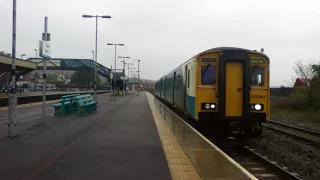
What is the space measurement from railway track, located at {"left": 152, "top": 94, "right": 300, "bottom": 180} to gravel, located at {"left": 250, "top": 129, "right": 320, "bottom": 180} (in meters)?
0.38

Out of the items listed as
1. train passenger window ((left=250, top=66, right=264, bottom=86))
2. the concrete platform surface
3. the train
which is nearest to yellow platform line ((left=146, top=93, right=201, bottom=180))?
the concrete platform surface

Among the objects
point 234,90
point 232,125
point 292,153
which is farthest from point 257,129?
point 234,90

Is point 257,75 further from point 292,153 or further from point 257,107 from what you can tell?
point 292,153

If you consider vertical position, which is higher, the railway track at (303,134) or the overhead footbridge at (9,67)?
the overhead footbridge at (9,67)

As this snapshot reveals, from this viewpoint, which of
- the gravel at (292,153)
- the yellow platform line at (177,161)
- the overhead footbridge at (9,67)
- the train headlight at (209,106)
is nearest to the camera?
the yellow platform line at (177,161)

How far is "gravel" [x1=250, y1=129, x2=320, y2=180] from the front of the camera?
8.88 m

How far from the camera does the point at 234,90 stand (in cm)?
1125

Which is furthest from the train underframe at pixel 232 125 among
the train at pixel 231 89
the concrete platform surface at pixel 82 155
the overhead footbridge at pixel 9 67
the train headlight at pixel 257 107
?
the overhead footbridge at pixel 9 67

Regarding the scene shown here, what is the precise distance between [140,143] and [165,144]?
712 mm

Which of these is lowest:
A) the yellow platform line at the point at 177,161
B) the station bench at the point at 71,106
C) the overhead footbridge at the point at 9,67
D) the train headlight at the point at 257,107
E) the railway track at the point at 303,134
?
the railway track at the point at 303,134

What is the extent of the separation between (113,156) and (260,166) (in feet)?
12.6

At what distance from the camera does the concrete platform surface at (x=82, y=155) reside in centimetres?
646

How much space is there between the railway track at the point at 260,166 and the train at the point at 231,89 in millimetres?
885

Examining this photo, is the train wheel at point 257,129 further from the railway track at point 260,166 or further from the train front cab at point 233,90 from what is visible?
the railway track at point 260,166
